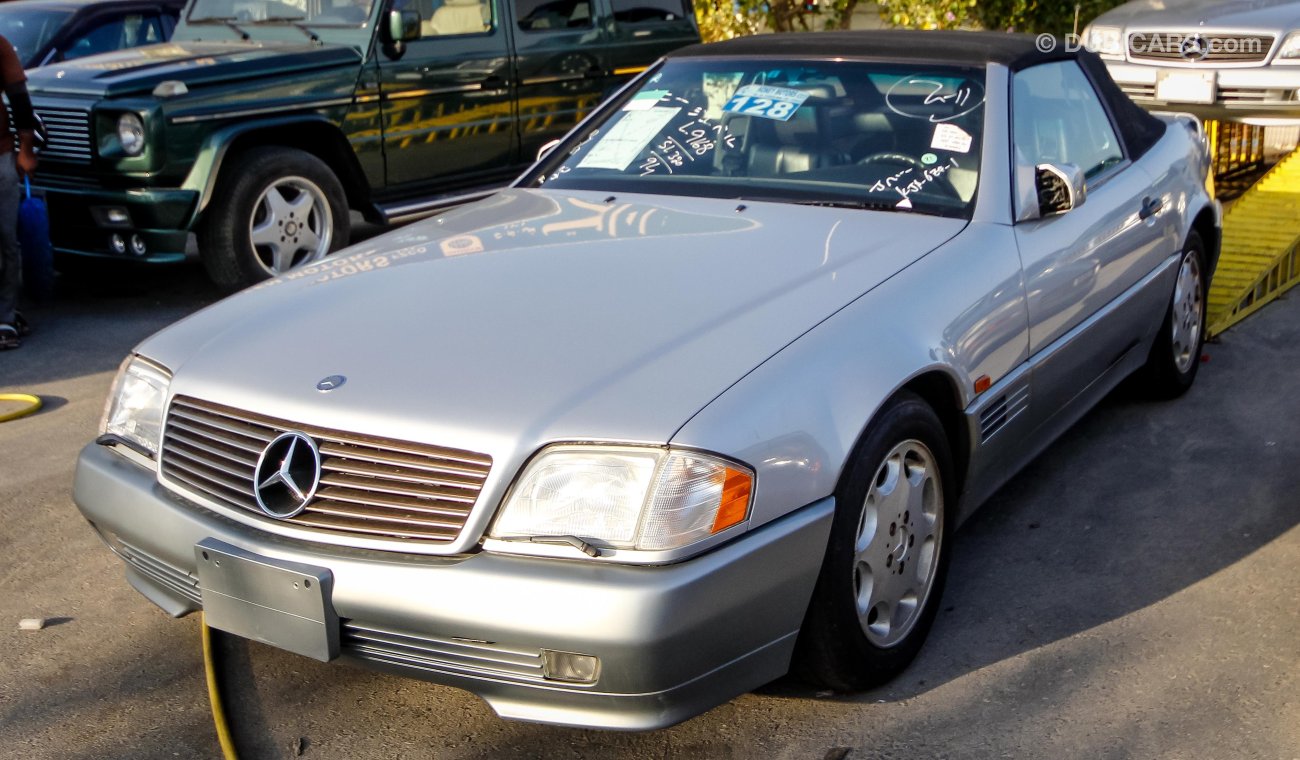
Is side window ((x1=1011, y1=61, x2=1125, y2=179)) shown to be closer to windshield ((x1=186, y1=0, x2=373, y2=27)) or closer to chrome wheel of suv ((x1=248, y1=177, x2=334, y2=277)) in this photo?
chrome wheel of suv ((x1=248, y1=177, x2=334, y2=277))

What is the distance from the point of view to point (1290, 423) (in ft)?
17.0

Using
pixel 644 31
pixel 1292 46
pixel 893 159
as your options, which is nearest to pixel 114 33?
pixel 644 31

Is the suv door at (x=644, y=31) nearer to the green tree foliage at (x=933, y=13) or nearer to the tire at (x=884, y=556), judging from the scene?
the green tree foliage at (x=933, y=13)

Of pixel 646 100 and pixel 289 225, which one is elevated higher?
pixel 646 100

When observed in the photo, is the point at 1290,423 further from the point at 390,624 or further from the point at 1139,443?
the point at 390,624

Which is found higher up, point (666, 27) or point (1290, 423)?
point (666, 27)

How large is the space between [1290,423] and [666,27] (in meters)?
5.29

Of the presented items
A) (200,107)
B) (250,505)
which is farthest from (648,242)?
(200,107)

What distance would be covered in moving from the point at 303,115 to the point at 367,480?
5.10m

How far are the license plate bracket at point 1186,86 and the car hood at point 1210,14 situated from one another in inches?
12.6

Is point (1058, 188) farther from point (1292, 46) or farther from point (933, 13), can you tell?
point (933, 13)

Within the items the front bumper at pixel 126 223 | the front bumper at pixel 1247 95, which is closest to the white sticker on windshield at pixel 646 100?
the front bumper at pixel 126 223

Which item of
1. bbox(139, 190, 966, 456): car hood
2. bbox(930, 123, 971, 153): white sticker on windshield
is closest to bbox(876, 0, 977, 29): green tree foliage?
bbox(930, 123, 971, 153): white sticker on windshield

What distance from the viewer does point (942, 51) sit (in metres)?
4.40
